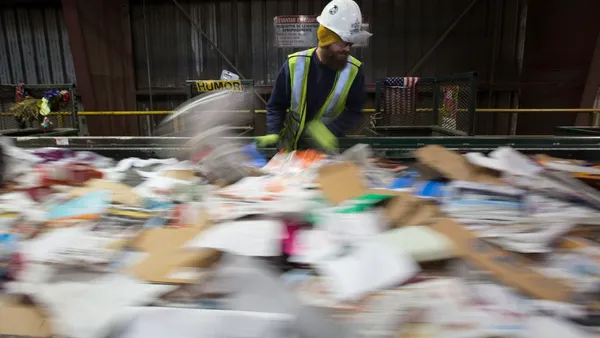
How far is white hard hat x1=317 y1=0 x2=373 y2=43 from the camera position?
2.03 metres

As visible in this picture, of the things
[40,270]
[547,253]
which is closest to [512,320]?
[547,253]

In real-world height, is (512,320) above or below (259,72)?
below

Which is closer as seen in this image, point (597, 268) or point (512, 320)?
point (512, 320)

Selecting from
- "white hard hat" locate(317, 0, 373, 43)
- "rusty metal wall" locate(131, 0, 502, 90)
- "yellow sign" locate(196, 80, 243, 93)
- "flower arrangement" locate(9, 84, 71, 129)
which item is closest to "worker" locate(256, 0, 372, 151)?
"white hard hat" locate(317, 0, 373, 43)

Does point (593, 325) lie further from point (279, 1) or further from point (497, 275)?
point (279, 1)

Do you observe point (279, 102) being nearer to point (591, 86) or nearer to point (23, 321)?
point (23, 321)

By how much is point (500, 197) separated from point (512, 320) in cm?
49

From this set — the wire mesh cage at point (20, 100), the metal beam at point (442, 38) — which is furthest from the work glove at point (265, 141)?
the metal beam at point (442, 38)

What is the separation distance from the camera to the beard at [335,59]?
6.86 feet

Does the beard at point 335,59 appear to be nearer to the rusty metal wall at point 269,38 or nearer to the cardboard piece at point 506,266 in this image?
the cardboard piece at point 506,266

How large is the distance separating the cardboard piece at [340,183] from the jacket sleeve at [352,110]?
1.13 metres

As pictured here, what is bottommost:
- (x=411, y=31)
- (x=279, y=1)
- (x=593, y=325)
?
(x=593, y=325)

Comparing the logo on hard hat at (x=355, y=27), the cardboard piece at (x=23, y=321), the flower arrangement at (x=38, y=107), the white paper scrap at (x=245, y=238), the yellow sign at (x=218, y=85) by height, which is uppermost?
the logo on hard hat at (x=355, y=27)

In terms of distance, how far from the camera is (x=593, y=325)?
0.57 meters
